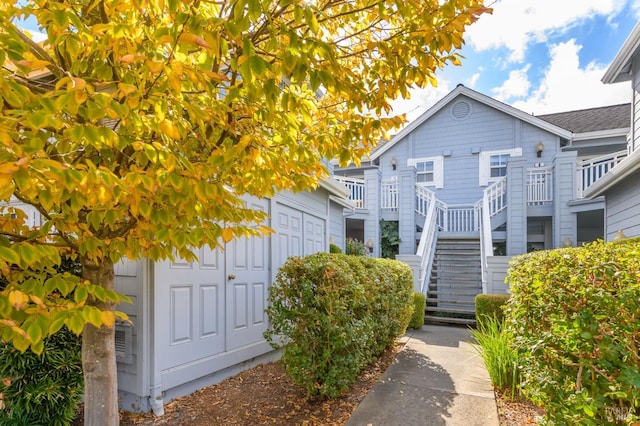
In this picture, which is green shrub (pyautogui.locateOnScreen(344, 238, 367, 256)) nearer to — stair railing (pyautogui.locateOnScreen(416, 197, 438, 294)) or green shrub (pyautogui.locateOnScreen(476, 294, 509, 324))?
stair railing (pyautogui.locateOnScreen(416, 197, 438, 294))

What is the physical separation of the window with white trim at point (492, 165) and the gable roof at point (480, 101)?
46.5 inches

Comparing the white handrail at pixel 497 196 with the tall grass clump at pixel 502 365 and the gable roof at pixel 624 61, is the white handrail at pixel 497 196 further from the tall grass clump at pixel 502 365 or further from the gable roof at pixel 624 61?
the tall grass clump at pixel 502 365

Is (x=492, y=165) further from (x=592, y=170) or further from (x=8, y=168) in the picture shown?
(x=8, y=168)

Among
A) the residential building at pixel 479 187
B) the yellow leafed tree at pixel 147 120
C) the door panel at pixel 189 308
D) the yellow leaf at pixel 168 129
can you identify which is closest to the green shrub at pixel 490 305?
the residential building at pixel 479 187

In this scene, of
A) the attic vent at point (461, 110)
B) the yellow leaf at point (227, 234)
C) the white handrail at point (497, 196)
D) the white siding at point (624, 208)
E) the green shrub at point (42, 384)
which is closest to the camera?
the yellow leaf at point (227, 234)

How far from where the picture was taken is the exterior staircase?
7863 mm

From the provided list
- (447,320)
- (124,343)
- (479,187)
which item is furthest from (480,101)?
(124,343)

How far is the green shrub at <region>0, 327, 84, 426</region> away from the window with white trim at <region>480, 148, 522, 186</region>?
12.2 metres

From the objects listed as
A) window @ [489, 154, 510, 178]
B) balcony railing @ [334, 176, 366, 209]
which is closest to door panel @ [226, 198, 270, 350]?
balcony railing @ [334, 176, 366, 209]

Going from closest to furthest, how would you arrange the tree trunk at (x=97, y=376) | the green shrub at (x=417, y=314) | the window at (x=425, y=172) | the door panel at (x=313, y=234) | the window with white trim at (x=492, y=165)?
1. the tree trunk at (x=97, y=376)
2. the door panel at (x=313, y=234)
3. the green shrub at (x=417, y=314)
4. the window with white trim at (x=492, y=165)
5. the window at (x=425, y=172)

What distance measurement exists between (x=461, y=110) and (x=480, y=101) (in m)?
0.70

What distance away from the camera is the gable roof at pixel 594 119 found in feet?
37.5

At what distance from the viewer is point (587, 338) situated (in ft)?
6.40

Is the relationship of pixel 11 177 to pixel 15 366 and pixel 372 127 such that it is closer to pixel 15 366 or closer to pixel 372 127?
pixel 372 127
